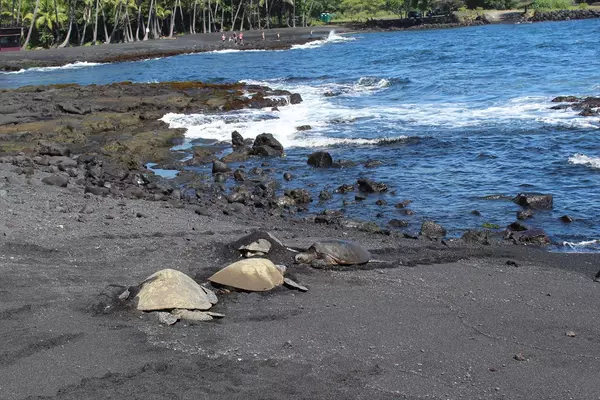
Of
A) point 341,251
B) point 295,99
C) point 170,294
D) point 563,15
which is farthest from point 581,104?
point 563,15

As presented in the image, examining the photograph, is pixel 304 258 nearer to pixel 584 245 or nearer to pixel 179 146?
pixel 584 245

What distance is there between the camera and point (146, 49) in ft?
218

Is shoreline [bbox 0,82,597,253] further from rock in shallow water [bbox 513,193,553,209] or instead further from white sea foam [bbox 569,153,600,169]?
white sea foam [bbox 569,153,600,169]

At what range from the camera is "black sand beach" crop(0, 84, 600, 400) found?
6488 mm

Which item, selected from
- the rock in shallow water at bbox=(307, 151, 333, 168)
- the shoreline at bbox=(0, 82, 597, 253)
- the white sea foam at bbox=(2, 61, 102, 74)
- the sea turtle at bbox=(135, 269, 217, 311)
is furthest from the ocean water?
the sea turtle at bbox=(135, 269, 217, 311)

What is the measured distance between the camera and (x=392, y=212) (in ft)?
48.3

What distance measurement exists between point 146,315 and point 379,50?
5463cm

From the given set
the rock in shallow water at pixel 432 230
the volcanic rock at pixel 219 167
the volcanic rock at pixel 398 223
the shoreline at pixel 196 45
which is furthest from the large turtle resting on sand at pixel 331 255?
the shoreline at pixel 196 45

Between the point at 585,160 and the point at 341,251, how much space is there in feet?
34.9

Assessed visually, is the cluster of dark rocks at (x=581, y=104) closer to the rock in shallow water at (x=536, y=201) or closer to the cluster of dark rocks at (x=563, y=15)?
the rock in shallow water at (x=536, y=201)

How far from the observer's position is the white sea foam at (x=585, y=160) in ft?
57.6

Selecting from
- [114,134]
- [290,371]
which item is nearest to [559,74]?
[114,134]

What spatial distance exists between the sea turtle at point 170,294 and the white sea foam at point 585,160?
12555mm

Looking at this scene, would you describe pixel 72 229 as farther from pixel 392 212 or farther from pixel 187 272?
pixel 392 212
